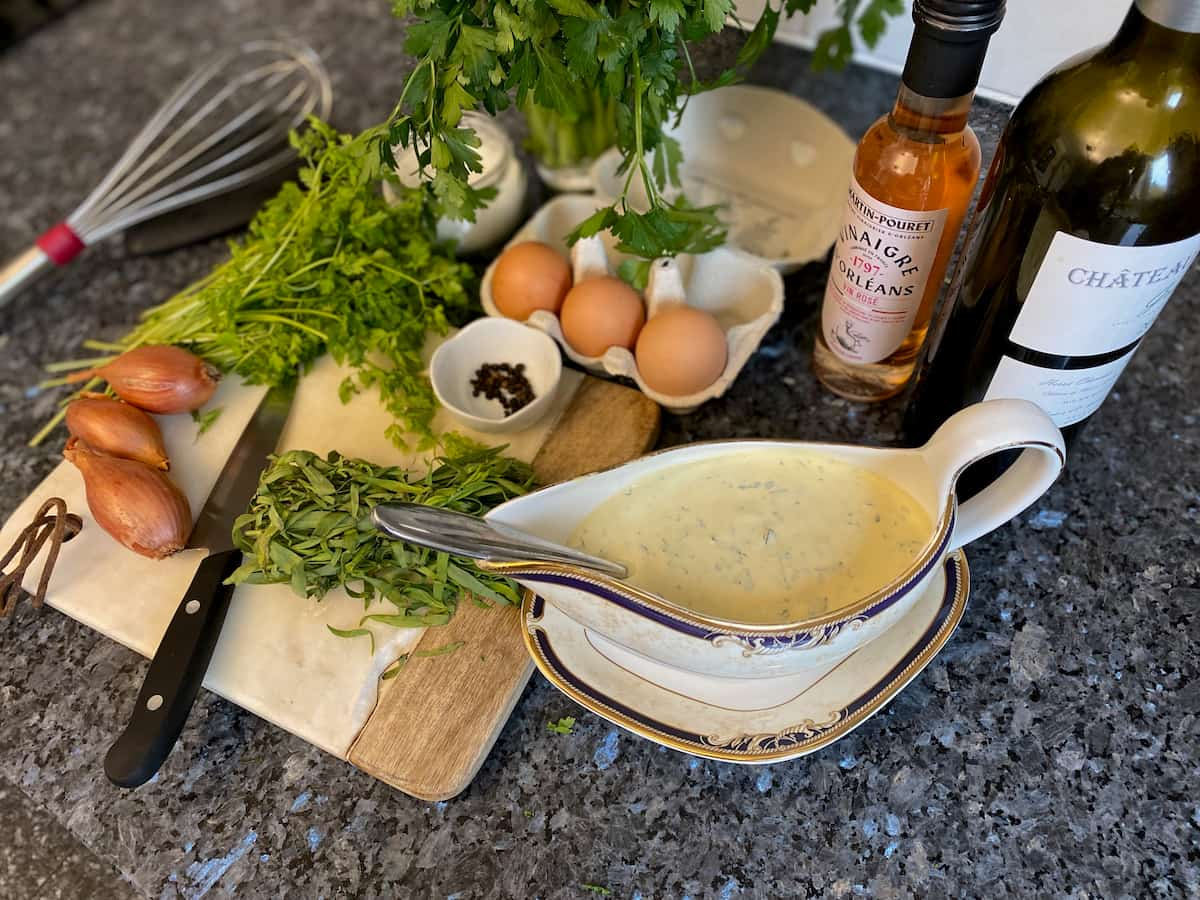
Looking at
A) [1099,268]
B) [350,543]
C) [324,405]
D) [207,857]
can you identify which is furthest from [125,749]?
[1099,268]

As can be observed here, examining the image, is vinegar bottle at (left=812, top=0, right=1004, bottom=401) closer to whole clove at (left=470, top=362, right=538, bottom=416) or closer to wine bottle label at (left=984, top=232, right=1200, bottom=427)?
wine bottle label at (left=984, top=232, right=1200, bottom=427)

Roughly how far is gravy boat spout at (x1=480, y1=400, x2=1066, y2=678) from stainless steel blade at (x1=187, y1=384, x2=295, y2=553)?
297 mm

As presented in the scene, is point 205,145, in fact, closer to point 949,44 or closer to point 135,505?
point 135,505

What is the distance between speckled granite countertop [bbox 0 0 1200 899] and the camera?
0.60 metres

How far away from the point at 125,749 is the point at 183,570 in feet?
0.59

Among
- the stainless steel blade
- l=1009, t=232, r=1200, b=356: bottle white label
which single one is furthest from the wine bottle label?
the stainless steel blade

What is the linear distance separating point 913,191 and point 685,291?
283 mm

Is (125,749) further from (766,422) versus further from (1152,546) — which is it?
(1152,546)

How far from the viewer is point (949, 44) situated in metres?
0.55

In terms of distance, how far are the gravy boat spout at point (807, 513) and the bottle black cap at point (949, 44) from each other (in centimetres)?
22

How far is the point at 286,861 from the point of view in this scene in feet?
2.05

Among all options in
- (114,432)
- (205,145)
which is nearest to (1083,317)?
(114,432)

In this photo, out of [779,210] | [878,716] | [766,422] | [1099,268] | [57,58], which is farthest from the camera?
[57,58]

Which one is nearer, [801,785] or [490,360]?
[801,785]
